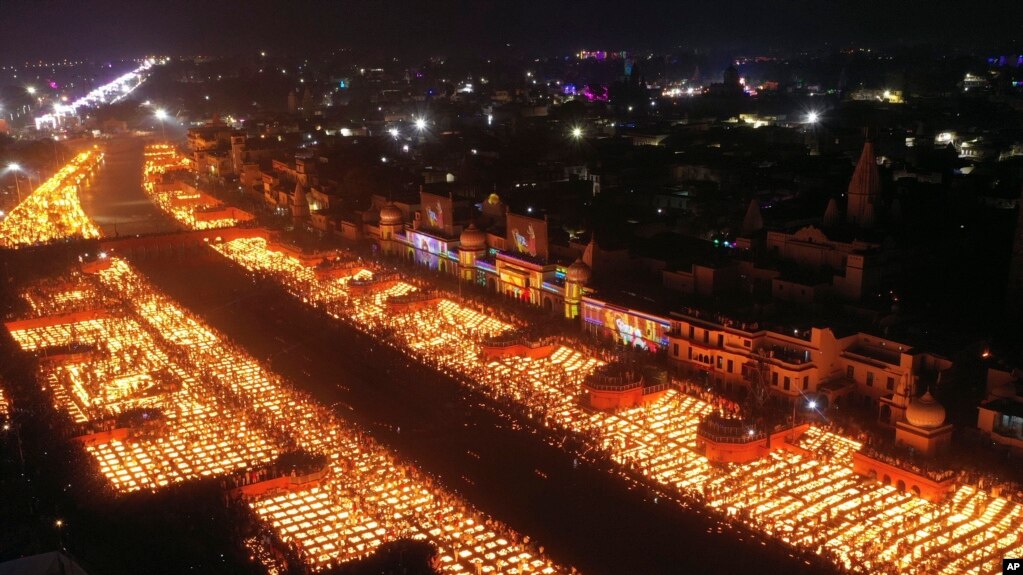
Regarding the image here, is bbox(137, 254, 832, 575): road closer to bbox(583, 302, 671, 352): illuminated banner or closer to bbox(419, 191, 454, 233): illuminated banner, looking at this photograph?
bbox(583, 302, 671, 352): illuminated banner

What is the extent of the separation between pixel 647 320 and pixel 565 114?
54.7 meters

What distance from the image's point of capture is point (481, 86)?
126250mm

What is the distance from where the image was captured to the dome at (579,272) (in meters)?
31.6

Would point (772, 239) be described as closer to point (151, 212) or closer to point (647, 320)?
point (647, 320)

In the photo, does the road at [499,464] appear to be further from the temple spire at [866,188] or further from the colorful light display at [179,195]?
the colorful light display at [179,195]

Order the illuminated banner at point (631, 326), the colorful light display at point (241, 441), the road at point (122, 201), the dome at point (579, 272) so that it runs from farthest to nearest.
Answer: the road at point (122, 201) → the dome at point (579, 272) → the illuminated banner at point (631, 326) → the colorful light display at point (241, 441)

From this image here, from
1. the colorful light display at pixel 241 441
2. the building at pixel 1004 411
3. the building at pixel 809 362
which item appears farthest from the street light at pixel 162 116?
the building at pixel 1004 411

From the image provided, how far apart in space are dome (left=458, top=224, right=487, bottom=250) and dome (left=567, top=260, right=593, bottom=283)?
6799mm

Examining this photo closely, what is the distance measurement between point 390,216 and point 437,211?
3548 mm

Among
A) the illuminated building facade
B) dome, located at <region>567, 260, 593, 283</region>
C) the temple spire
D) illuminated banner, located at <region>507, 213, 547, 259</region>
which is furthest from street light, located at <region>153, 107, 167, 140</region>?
the temple spire

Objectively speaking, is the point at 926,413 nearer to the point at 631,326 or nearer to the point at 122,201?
the point at 631,326

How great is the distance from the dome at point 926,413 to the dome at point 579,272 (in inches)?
500

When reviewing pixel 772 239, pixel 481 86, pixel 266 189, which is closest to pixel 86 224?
pixel 266 189

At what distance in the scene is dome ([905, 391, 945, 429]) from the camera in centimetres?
2084
